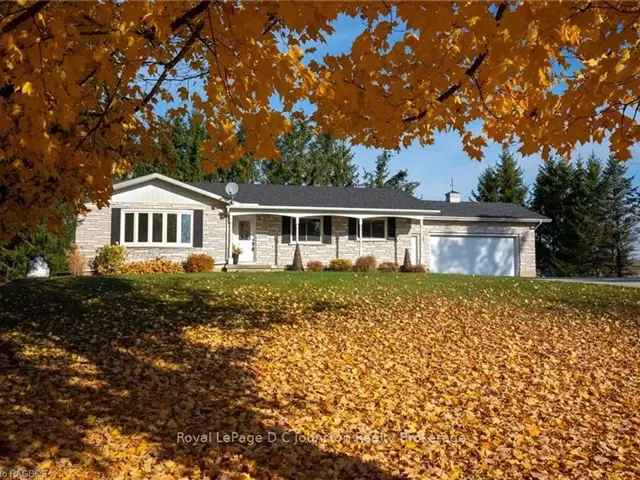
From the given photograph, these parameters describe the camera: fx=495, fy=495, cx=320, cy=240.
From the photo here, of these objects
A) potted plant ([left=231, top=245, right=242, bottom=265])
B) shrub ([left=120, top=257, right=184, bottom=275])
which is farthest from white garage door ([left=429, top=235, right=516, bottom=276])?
shrub ([left=120, top=257, right=184, bottom=275])

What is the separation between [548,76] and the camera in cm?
449

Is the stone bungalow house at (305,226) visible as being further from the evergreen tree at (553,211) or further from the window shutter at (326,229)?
the evergreen tree at (553,211)

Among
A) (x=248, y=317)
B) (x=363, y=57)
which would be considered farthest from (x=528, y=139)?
(x=248, y=317)

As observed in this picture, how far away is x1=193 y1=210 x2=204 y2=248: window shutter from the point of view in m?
20.4

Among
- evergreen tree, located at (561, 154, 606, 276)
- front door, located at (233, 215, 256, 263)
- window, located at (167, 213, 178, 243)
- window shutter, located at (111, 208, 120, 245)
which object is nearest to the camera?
window shutter, located at (111, 208, 120, 245)

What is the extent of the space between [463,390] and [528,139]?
3.01 m

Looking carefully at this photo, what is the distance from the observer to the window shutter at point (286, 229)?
2264 centimetres

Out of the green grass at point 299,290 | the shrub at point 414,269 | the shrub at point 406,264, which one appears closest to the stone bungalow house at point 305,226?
the shrub at point 406,264

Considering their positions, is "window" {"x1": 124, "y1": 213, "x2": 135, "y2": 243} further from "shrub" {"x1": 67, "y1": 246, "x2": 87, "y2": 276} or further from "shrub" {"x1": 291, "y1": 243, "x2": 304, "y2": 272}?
"shrub" {"x1": 291, "y1": 243, "x2": 304, "y2": 272}

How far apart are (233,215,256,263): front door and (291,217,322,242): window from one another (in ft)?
6.21

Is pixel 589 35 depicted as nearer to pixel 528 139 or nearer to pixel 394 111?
pixel 528 139

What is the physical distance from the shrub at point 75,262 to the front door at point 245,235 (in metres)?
6.25

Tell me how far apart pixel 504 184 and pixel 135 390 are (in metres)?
38.2

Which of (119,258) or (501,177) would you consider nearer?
(119,258)
